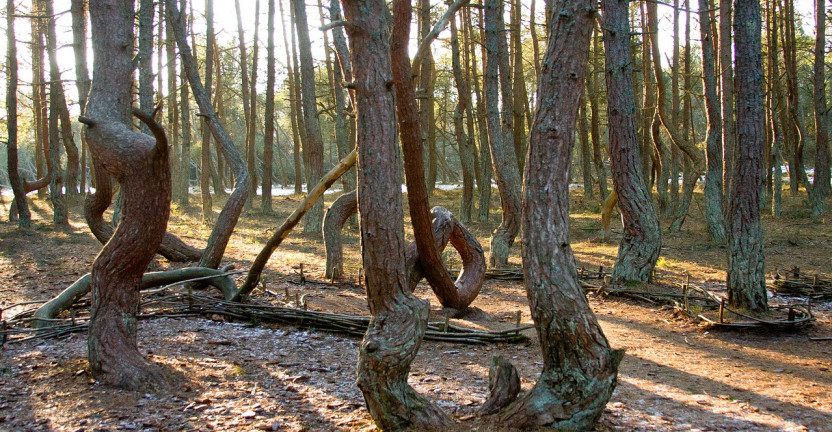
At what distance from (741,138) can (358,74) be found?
5.34 m

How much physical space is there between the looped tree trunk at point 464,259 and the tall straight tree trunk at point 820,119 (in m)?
13.2

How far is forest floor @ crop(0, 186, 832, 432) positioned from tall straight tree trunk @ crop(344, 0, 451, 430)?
388mm

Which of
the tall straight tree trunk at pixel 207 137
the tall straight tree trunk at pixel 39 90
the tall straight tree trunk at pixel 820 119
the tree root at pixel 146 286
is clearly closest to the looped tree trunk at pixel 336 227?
the tree root at pixel 146 286

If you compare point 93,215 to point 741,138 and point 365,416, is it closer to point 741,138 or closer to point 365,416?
→ point 365,416

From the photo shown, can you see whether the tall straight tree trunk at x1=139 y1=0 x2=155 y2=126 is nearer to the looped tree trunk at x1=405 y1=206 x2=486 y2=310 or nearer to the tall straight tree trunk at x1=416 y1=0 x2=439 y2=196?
Answer: the looped tree trunk at x1=405 y1=206 x2=486 y2=310

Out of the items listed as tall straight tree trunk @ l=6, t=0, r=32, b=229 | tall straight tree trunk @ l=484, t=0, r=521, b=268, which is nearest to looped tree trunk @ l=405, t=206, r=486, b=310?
tall straight tree trunk @ l=484, t=0, r=521, b=268

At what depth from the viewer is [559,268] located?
3826mm

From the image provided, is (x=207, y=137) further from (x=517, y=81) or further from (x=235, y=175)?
(x=235, y=175)

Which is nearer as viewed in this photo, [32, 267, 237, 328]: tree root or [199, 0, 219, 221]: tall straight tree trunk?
[32, 267, 237, 328]: tree root

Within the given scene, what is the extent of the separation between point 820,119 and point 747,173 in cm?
1190

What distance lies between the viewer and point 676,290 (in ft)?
29.1

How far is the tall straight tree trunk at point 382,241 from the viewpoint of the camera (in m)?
3.52

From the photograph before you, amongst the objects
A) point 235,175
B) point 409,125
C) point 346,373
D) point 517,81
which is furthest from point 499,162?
point 517,81

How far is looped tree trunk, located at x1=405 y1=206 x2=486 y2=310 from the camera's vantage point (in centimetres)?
690
